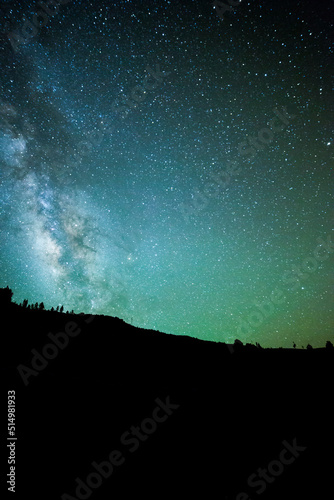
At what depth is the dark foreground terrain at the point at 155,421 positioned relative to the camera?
400 inches

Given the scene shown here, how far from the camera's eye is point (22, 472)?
8859mm

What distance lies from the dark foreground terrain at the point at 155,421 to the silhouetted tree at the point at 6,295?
195 cm

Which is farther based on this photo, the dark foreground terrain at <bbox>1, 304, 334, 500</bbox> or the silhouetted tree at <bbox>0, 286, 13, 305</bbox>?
the silhouetted tree at <bbox>0, 286, 13, 305</bbox>

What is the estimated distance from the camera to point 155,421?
1356cm

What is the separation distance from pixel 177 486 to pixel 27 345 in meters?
14.4

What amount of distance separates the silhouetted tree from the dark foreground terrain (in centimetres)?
195

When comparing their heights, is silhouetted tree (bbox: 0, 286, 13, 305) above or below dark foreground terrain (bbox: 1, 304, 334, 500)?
above

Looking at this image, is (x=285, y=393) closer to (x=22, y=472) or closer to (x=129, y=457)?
(x=129, y=457)

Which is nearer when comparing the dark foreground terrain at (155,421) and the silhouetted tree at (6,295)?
the dark foreground terrain at (155,421)

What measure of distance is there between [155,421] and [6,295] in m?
22.1

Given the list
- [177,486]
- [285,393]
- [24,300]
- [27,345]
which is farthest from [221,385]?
[24,300]

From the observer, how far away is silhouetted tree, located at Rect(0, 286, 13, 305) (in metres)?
23.7

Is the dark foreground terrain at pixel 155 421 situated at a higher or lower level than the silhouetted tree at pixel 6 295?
lower

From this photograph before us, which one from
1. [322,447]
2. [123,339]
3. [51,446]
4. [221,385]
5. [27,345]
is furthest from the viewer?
[123,339]
